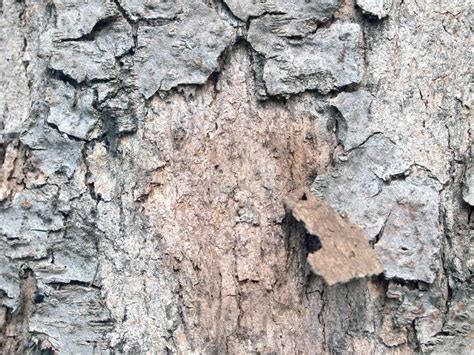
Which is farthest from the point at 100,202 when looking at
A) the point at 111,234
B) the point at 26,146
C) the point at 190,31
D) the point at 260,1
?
the point at 260,1

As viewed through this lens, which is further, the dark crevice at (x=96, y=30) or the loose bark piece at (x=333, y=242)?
the dark crevice at (x=96, y=30)

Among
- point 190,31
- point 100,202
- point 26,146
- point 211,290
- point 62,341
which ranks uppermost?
point 190,31

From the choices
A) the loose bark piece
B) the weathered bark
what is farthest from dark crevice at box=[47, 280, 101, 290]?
the loose bark piece

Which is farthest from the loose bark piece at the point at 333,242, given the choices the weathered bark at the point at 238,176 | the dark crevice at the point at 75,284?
the dark crevice at the point at 75,284

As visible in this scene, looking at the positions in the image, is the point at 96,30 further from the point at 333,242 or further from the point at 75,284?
the point at 333,242

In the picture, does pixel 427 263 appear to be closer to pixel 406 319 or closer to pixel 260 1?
pixel 406 319

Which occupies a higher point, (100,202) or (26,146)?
(26,146)

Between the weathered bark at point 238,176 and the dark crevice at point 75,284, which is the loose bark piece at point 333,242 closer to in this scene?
the weathered bark at point 238,176
